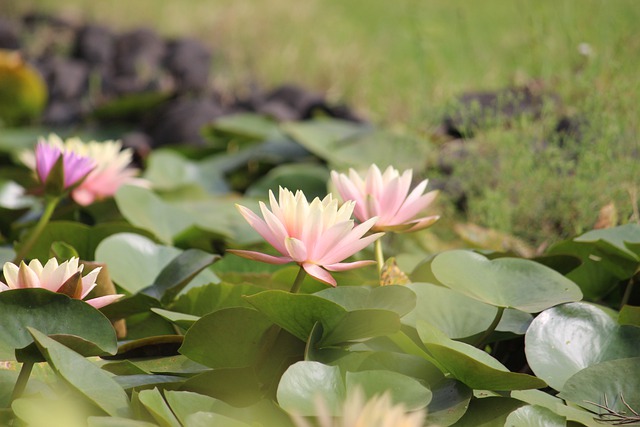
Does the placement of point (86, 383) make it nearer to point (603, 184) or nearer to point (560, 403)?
point (560, 403)

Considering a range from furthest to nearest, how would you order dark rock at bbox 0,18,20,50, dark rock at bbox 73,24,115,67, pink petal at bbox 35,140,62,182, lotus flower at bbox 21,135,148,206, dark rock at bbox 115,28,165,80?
1. dark rock at bbox 0,18,20,50
2. dark rock at bbox 73,24,115,67
3. dark rock at bbox 115,28,165,80
4. lotus flower at bbox 21,135,148,206
5. pink petal at bbox 35,140,62,182

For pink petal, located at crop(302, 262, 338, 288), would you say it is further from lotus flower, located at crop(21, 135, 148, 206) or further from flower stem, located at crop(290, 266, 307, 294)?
lotus flower, located at crop(21, 135, 148, 206)

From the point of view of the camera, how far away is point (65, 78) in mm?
3822

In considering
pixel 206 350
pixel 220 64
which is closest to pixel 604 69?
pixel 206 350

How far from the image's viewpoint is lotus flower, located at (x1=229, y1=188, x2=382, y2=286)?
0.82 meters

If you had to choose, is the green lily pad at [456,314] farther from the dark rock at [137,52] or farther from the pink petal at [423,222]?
the dark rock at [137,52]

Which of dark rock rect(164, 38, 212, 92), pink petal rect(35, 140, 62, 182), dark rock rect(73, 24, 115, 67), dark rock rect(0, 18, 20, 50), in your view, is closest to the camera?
pink petal rect(35, 140, 62, 182)

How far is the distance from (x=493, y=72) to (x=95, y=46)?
2429 millimetres

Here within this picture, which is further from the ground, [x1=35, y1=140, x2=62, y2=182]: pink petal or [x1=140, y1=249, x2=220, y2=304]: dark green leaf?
[x1=35, y1=140, x2=62, y2=182]: pink petal

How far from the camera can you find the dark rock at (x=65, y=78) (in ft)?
12.4

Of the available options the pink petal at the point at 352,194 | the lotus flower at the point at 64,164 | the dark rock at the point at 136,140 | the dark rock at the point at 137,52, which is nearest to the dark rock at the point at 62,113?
the dark rock at the point at 137,52

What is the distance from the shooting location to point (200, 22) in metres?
5.08

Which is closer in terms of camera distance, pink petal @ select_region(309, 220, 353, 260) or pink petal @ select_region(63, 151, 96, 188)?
pink petal @ select_region(309, 220, 353, 260)

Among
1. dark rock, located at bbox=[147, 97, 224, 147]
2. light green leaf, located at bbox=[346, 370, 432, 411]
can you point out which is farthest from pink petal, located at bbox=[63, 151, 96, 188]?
dark rock, located at bbox=[147, 97, 224, 147]
